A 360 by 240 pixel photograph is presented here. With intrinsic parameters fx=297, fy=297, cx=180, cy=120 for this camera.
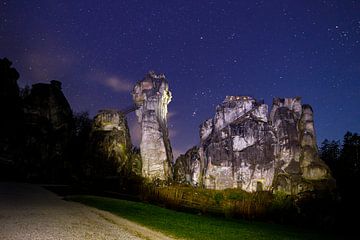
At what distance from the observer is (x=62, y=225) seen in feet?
38.4

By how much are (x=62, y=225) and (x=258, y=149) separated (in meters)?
46.2

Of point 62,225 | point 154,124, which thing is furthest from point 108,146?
point 62,225

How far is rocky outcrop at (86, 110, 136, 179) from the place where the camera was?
42500 millimetres

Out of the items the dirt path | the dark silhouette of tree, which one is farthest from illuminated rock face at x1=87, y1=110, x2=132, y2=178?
the dirt path

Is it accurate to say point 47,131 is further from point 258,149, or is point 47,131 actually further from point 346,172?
point 346,172

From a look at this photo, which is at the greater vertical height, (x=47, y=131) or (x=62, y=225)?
(x=47, y=131)

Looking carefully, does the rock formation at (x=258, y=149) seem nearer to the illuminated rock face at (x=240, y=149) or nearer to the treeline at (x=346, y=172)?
the illuminated rock face at (x=240, y=149)

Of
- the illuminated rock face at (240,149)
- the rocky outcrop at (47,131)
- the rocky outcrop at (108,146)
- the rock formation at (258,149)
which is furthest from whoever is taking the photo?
the illuminated rock face at (240,149)

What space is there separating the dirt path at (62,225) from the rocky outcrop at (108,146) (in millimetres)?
24713

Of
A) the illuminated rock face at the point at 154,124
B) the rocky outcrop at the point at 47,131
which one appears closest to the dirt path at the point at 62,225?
the rocky outcrop at the point at 47,131

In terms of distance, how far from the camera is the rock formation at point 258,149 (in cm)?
5044

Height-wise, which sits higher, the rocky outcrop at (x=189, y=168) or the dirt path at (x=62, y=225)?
the rocky outcrop at (x=189, y=168)

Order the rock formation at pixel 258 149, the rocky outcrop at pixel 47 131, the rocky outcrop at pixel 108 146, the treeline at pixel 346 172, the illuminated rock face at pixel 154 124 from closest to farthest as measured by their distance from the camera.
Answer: the treeline at pixel 346 172 → the rocky outcrop at pixel 47 131 → the rocky outcrop at pixel 108 146 → the rock formation at pixel 258 149 → the illuminated rock face at pixel 154 124

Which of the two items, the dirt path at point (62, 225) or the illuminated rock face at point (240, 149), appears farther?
the illuminated rock face at point (240, 149)
